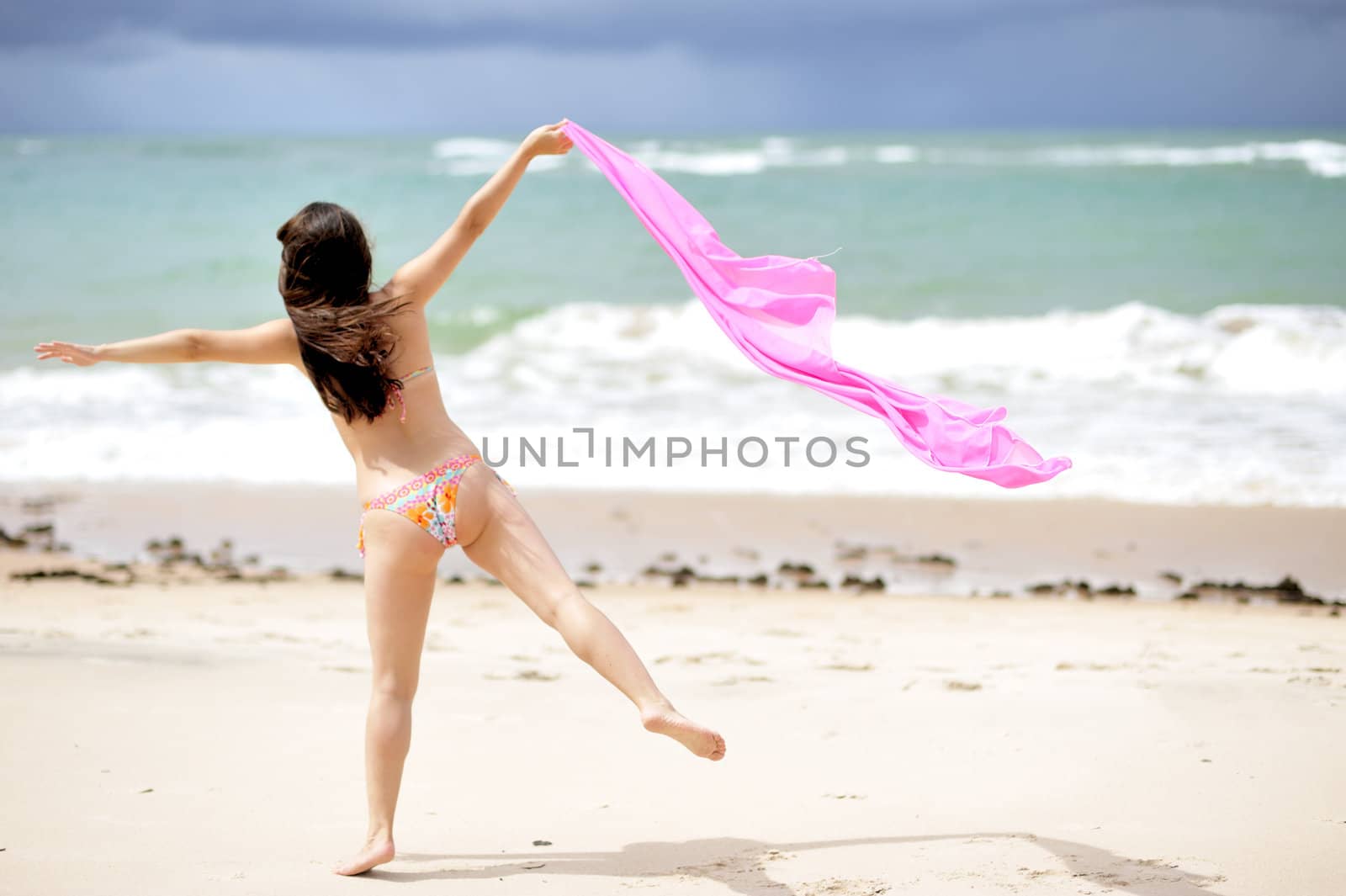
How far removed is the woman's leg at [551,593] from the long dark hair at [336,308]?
1.25 ft

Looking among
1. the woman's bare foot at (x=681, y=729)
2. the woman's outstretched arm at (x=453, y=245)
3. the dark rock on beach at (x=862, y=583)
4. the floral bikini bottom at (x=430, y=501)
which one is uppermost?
the woman's outstretched arm at (x=453, y=245)

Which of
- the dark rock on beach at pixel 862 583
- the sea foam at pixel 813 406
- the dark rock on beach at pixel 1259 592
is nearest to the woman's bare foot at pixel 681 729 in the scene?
the dark rock on beach at pixel 862 583

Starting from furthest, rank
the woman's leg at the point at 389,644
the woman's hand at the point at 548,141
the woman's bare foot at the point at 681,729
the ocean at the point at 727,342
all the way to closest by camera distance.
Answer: the ocean at the point at 727,342 < the woman's hand at the point at 548,141 < the woman's leg at the point at 389,644 < the woman's bare foot at the point at 681,729

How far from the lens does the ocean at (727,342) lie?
10.1m

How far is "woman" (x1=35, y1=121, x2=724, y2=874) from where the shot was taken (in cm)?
323

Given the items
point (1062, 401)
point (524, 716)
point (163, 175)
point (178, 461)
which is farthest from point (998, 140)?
point (524, 716)

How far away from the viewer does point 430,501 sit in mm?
3277

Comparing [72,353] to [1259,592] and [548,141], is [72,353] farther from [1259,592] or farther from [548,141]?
[1259,592]

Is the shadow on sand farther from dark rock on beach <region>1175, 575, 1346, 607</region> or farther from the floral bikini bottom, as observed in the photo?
dark rock on beach <region>1175, 575, 1346, 607</region>

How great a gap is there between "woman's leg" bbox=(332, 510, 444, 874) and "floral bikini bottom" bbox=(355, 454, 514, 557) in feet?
0.08

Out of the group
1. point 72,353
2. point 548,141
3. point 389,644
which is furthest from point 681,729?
point 72,353

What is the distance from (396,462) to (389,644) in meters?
0.49

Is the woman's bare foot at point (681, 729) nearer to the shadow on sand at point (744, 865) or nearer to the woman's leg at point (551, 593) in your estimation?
the woman's leg at point (551, 593)

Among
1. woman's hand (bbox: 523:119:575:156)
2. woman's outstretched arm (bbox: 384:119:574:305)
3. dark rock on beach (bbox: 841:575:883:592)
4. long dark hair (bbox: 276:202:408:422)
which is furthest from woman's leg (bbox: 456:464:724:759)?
dark rock on beach (bbox: 841:575:883:592)
